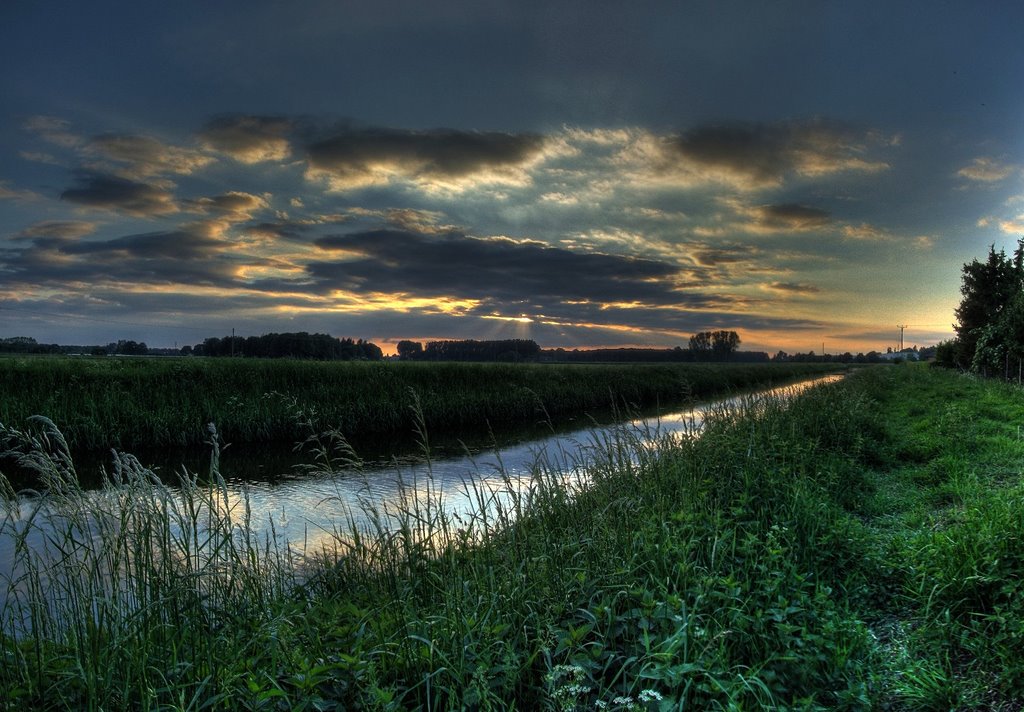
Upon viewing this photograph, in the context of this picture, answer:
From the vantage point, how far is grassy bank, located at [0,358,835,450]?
15828mm

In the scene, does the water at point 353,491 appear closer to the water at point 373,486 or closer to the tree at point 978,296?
the water at point 373,486

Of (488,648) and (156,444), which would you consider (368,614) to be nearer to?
(488,648)

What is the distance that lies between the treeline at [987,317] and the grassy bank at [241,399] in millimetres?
18058

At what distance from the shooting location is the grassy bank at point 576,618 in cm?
329

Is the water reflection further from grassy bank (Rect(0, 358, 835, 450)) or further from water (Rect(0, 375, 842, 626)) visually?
grassy bank (Rect(0, 358, 835, 450))

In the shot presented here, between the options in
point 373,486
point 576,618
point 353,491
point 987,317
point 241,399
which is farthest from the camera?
point 987,317

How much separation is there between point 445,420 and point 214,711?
19.3 meters

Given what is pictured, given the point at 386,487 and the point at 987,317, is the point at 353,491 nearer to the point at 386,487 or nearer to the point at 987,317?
the point at 386,487

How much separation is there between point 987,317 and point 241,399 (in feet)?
177

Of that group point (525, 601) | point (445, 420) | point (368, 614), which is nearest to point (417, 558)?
point (368, 614)

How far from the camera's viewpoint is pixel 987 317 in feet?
148

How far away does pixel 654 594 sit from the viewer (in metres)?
4.11

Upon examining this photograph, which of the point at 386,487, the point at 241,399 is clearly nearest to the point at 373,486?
the point at 386,487

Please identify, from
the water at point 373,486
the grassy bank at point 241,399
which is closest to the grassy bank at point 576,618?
the water at point 373,486
